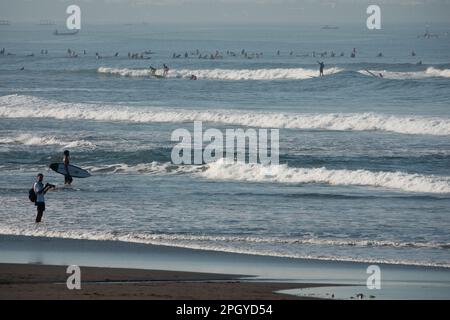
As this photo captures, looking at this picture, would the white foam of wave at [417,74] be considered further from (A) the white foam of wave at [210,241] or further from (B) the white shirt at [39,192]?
(A) the white foam of wave at [210,241]

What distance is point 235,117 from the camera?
39.2 meters

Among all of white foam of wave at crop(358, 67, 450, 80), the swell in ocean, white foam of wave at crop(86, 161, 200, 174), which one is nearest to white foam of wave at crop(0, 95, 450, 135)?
white foam of wave at crop(86, 161, 200, 174)

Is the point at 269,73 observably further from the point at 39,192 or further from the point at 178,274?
the point at 178,274

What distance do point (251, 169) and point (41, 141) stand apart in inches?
384

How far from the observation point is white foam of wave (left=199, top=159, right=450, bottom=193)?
81.2ft

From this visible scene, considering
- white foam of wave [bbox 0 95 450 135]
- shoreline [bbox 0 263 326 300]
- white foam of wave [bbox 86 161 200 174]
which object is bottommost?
white foam of wave [bbox 86 161 200 174]

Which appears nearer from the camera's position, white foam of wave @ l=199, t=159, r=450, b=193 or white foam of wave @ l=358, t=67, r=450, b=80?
white foam of wave @ l=199, t=159, r=450, b=193

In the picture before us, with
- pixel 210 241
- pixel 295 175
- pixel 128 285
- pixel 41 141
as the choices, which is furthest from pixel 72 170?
pixel 128 285

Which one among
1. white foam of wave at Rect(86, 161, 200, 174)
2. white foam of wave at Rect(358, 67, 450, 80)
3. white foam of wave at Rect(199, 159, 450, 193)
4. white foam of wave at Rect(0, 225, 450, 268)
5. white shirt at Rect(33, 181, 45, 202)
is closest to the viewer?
white foam of wave at Rect(0, 225, 450, 268)

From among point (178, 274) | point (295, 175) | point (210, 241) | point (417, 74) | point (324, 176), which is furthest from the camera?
point (417, 74)

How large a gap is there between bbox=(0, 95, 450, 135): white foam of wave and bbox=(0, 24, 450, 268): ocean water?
0.08 metres

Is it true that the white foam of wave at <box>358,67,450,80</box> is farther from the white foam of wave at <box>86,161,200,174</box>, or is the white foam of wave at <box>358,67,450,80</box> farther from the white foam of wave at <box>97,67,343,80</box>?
the white foam of wave at <box>86,161,200,174</box>

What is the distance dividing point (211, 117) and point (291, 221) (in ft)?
66.0

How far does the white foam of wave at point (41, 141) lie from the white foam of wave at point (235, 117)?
250 inches
